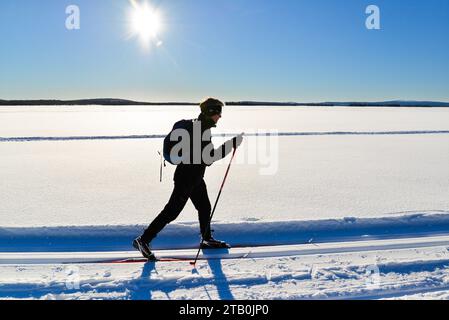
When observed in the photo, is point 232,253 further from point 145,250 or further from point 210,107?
point 210,107

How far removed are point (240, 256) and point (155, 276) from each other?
2.75ft

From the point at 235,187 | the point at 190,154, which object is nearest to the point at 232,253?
the point at 190,154

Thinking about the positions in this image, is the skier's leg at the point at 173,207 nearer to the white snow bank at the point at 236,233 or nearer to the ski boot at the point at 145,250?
the ski boot at the point at 145,250

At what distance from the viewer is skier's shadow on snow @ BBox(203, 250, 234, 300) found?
112 inches

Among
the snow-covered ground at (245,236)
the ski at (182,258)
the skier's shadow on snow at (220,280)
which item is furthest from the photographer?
the ski at (182,258)

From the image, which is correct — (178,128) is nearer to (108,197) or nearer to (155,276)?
(155,276)

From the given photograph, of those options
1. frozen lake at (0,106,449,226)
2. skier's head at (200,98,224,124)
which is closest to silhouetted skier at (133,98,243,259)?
skier's head at (200,98,224,124)

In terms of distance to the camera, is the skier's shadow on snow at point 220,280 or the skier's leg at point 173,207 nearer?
the skier's shadow on snow at point 220,280

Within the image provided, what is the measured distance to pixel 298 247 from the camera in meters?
3.81

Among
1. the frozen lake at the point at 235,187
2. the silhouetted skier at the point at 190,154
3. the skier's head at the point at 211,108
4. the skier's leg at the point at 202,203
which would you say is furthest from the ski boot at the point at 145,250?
the skier's head at the point at 211,108

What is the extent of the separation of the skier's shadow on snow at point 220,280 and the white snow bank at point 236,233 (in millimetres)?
561

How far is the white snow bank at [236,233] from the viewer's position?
155 inches

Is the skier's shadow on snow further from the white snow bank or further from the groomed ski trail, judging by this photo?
the white snow bank

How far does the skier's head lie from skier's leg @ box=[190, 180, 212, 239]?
0.69 meters
